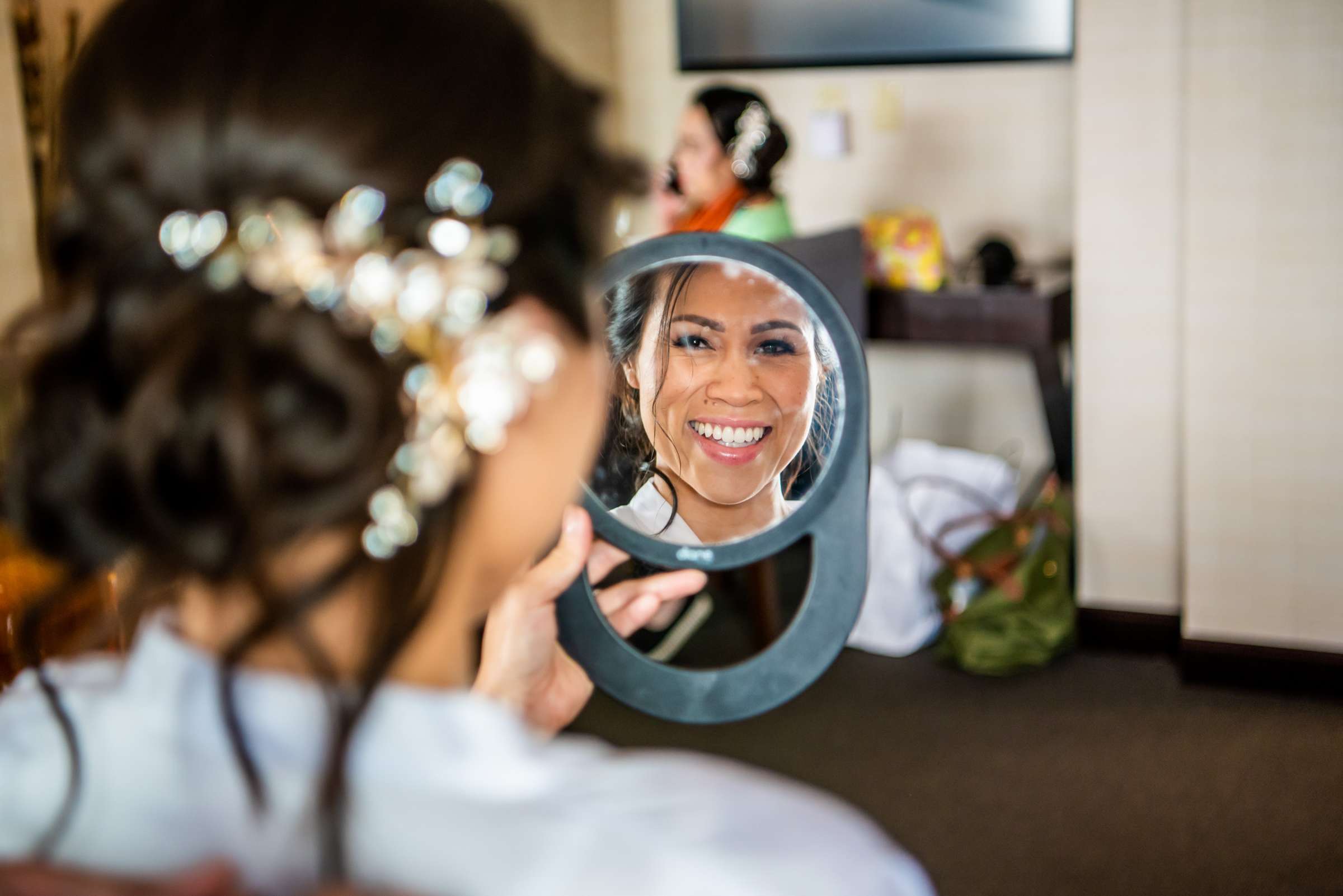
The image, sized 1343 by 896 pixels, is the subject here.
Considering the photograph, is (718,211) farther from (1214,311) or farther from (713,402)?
(713,402)

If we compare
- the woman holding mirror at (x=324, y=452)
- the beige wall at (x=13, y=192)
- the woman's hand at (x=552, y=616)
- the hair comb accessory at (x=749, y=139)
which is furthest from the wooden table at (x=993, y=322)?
the woman holding mirror at (x=324, y=452)

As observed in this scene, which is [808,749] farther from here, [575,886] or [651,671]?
[575,886]

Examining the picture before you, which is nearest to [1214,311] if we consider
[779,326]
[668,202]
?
[668,202]

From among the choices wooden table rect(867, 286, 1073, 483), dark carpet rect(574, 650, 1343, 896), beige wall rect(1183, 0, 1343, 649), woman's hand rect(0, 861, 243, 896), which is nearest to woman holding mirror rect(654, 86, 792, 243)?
wooden table rect(867, 286, 1073, 483)

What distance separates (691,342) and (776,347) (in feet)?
0.17

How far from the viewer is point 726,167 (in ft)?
8.27

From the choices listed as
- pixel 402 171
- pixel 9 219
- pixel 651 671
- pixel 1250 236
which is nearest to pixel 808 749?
pixel 1250 236

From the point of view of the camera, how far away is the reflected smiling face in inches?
28.8

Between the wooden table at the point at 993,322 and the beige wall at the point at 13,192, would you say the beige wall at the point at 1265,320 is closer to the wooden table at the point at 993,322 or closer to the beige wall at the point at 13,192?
the wooden table at the point at 993,322

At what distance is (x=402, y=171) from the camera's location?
49 cm

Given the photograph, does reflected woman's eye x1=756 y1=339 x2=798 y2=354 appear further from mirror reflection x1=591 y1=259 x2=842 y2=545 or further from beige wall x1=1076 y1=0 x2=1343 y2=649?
beige wall x1=1076 y1=0 x2=1343 y2=649

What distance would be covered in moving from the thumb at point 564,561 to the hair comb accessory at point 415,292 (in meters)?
0.23

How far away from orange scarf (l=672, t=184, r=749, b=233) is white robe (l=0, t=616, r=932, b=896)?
1.91 meters

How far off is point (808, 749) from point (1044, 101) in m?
1.54
